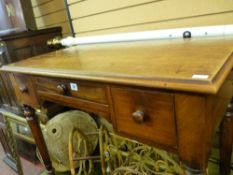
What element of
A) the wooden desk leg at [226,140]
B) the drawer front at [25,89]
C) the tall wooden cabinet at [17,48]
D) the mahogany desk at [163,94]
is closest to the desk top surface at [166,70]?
the mahogany desk at [163,94]

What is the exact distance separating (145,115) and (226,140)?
0.61 meters

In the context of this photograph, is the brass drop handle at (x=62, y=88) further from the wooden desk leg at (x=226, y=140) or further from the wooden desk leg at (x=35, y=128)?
the wooden desk leg at (x=226, y=140)

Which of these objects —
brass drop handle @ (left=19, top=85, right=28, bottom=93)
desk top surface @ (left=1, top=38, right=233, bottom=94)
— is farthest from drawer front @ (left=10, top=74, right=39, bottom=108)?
desk top surface @ (left=1, top=38, right=233, bottom=94)

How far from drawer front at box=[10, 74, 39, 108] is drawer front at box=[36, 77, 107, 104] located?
8 centimetres

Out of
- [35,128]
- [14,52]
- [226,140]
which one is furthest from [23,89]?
[226,140]

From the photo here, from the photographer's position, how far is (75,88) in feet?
2.76

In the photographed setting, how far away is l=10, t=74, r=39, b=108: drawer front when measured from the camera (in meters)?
1.07

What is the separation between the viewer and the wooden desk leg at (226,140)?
98 centimetres

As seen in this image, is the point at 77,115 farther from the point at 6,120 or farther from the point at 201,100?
the point at 201,100

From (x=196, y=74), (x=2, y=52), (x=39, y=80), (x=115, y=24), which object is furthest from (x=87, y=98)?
(x=2, y=52)

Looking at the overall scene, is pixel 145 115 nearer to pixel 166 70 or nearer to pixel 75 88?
pixel 166 70

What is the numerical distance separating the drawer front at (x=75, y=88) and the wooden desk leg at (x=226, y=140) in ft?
1.92

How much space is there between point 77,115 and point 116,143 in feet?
1.27

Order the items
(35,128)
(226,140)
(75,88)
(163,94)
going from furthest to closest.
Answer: (35,128)
(226,140)
(75,88)
(163,94)
